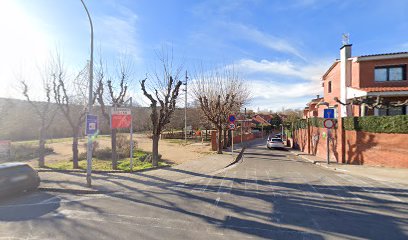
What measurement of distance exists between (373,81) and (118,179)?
19682mm

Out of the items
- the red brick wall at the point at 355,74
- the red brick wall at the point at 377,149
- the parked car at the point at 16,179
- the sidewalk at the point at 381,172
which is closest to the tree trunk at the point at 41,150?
the parked car at the point at 16,179

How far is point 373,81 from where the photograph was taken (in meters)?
20.2

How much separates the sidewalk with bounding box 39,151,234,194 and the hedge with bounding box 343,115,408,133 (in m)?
8.57

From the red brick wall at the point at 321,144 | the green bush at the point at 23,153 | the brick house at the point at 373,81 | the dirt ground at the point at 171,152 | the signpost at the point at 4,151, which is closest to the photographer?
the signpost at the point at 4,151

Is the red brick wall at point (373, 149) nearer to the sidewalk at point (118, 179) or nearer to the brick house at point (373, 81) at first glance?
the brick house at point (373, 81)

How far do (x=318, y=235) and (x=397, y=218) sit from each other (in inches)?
94.4

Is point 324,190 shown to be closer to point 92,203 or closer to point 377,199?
point 377,199

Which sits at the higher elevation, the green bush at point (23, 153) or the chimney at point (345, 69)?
the chimney at point (345, 69)

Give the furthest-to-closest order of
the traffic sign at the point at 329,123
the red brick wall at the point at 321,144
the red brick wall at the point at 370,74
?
the red brick wall at the point at 370,74
the red brick wall at the point at 321,144
the traffic sign at the point at 329,123

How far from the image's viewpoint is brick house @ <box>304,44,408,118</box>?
18.5m

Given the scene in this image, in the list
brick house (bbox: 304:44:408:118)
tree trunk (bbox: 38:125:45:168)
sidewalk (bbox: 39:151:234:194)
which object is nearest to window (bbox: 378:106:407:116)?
brick house (bbox: 304:44:408:118)

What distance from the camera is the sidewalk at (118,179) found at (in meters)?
9.06

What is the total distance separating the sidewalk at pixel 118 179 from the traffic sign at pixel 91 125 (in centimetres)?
191

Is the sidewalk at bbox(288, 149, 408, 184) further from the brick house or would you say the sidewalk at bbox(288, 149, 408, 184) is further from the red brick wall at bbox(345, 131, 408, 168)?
the brick house
